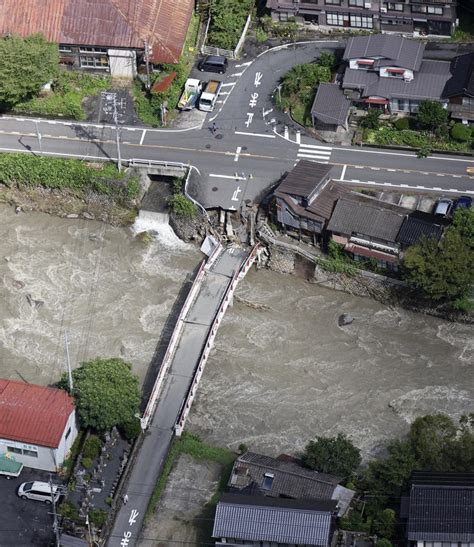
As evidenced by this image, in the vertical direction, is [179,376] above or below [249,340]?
below

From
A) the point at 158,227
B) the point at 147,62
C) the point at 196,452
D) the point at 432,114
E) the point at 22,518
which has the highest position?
the point at 432,114

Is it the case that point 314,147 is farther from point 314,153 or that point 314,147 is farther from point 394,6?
point 394,6

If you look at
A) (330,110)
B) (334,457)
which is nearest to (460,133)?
(330,110)

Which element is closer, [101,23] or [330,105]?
[330,105]

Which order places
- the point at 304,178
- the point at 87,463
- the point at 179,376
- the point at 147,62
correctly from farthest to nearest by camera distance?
the point at 147,62, the point at 304,178, the point at 179,376, the point at 87,463

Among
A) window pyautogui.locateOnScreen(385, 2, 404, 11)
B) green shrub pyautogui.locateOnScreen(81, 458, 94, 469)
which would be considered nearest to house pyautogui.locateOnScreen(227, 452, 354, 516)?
green shrub pyautogui.locateOnScreen(81, 458, 94, 469)
